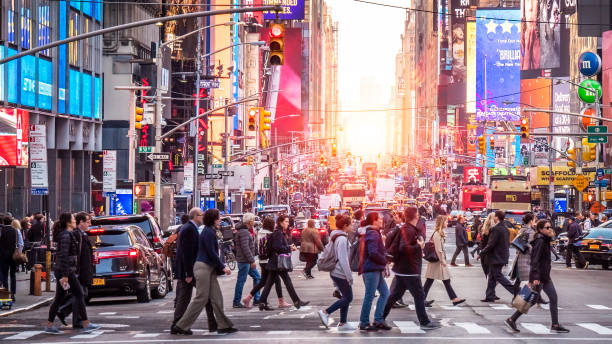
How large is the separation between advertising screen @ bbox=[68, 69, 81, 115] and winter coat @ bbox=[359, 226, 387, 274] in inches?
1427

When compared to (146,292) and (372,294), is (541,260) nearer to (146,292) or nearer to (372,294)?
(372,294)

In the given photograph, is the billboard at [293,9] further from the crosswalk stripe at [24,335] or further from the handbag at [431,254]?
the crosswalk stripe at [24,335]

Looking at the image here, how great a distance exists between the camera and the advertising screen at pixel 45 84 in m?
46.3

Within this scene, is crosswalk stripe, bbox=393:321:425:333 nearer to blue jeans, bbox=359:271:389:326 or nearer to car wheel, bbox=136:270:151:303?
blue jeans, bbox=359:271:389:326

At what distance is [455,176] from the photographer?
150125 mm

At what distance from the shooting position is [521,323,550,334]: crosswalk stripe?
55.0ft

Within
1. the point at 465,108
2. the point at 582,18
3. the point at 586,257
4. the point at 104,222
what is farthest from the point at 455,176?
the point at 104,222

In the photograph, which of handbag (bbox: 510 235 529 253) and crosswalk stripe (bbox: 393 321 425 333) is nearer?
crosswalk stripe (bbox: 393 321 425 333)

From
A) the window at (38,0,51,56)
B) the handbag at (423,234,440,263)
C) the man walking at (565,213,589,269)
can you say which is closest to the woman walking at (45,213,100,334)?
the handbag at (423,234,440,263)

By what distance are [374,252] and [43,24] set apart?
33225 mm

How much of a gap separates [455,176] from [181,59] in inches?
3015

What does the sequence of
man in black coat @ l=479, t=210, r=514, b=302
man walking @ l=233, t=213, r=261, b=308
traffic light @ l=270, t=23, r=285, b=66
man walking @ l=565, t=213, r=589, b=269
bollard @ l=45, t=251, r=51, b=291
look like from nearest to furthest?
1. traffic light @ l=270, t=23, r=285, b=66
2. man walking @ l=233, t=213, r=261, b=308
3. man in black coat @ l=479, t=210, r=514, b=302
4. bollard @ l=45, t=251, r=51, b=291
5. man walking @ l=565, t=213, r=589, b=269

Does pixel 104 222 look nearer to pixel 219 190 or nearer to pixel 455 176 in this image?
pixel 219 190

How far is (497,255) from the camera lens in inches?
909
